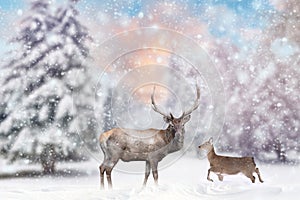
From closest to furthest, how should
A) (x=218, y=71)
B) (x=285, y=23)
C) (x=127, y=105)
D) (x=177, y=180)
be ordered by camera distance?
(x=127, y=105)
(x=177, y=180)
(x=218, y=71)
(x=285, y=23)

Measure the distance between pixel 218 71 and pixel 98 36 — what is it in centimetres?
157

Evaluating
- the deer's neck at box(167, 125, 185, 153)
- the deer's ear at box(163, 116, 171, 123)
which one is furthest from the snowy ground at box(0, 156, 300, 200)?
the deer's ear at box(163, 116, 171, 123)

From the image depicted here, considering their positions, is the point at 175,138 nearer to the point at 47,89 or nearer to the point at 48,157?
the point at 48,157

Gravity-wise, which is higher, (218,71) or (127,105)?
(218,71)

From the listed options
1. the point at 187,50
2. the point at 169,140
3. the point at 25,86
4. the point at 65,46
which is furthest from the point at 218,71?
the point at 25,86

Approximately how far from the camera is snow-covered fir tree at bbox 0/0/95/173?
5.81 metres

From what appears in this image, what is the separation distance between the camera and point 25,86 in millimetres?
6008

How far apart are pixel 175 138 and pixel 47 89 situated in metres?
1.95

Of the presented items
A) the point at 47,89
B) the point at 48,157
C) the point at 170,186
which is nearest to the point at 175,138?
the point at 170,186

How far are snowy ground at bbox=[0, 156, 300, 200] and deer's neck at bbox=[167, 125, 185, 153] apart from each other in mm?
409

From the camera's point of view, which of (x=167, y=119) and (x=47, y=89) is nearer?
(x=167, y=119)

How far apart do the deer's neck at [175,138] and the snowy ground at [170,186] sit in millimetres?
409

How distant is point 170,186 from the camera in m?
5.04

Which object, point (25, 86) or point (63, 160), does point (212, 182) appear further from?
point (25, 86)
